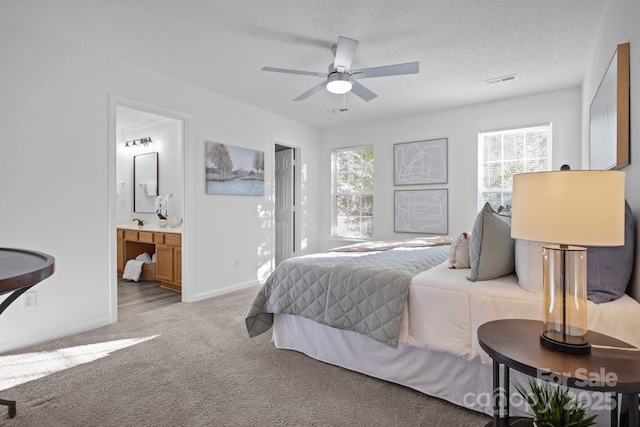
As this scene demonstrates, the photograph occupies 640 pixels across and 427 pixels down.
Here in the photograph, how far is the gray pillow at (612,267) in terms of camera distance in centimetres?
149

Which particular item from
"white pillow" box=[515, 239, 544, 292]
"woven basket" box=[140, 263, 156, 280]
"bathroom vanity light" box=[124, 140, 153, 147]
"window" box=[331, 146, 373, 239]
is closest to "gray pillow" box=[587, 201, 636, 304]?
"white pillow" box=[515, 239, 544, 292]

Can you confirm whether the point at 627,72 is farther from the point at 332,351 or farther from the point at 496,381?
the point at 332,351

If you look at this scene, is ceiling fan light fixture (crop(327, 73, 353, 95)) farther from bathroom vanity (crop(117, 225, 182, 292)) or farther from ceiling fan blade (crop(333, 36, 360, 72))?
bathroom vanity (crop(117, 225, 182, 292))

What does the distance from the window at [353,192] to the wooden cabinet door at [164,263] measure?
266 centimetres

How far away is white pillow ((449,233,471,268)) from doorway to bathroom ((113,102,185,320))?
3.17 m

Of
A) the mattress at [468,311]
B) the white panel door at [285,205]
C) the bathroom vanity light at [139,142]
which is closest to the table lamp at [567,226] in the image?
the mattress at [468,311]

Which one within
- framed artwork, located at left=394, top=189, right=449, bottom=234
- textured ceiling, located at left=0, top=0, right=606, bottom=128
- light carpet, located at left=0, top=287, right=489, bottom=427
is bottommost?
light carpet, located at left=0, top=287, right=489, bottom=427

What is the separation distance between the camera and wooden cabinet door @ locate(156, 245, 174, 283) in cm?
442

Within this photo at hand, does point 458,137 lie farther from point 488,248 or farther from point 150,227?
point 150,227

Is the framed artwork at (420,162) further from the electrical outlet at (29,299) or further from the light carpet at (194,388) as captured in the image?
the electrical outlet at (29,299)

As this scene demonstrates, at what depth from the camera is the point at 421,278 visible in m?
1.99

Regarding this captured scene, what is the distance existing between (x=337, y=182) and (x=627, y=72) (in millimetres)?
4360

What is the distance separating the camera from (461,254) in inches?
87.4

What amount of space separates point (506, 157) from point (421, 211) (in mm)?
1300
